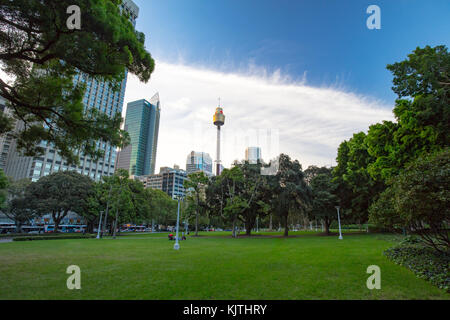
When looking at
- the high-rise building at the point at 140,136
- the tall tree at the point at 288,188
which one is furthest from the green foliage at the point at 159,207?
the high-rise building at the point at 140,136

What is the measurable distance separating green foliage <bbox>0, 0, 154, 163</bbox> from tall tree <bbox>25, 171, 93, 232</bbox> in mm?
36176

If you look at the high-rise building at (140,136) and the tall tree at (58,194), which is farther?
the high-rise building at (140,136)

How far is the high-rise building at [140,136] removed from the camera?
184 m

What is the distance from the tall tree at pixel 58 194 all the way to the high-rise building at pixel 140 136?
470 feet

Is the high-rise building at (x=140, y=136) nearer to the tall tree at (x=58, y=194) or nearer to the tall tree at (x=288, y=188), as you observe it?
the tall tree at (x=58, y=194)

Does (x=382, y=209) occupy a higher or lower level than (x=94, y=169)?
lower

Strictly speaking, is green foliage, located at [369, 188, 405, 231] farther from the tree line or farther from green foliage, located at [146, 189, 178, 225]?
green foliage, located at [146, 189, 178, 225]

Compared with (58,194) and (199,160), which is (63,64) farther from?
(199,160)

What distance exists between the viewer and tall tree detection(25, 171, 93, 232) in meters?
38.5
